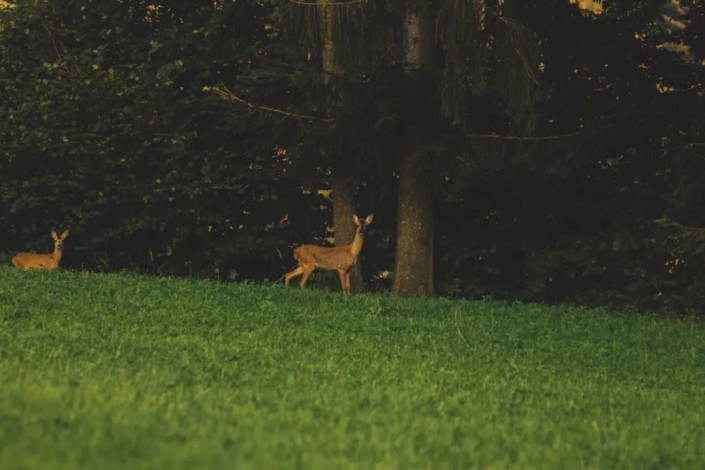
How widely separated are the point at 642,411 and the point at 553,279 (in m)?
9.67

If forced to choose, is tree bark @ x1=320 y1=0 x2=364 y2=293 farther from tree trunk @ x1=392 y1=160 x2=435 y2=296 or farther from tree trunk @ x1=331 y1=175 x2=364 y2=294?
tree trunk @ x1=392 y1=160 x2=435 y2=296

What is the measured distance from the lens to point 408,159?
15703 mm

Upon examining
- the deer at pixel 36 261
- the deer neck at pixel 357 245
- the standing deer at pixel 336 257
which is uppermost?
the deer neck at pixel 357 245

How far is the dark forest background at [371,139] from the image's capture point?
15523 mm

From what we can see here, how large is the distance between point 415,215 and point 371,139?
1.19m

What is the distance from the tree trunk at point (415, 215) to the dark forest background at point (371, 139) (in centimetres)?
6

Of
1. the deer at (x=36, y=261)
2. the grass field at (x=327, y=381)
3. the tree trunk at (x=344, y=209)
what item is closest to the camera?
the grass field at (x=327, y=381)

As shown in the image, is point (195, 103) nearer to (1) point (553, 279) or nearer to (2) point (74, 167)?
(2) point (74, 167)

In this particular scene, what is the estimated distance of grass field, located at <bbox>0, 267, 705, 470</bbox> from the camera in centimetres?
584

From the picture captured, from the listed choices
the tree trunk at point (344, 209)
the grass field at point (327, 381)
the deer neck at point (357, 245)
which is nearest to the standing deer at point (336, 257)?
the deer neck at point (357, 245)

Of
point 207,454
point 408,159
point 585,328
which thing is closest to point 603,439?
point 207,454

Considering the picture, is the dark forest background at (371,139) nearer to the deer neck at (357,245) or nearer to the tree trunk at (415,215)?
the tree trunk at (415,215)

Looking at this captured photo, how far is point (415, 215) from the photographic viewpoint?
16500 mm

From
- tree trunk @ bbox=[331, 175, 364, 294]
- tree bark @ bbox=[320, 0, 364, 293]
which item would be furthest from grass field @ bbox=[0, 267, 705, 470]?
tree trunk @ bbox=[331, 175, 364, 294]
